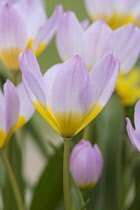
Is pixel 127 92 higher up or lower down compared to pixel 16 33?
lower down

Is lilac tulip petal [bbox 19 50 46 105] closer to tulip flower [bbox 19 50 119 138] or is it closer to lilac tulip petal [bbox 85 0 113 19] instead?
tulip flower [bbox 19 50 119 138]

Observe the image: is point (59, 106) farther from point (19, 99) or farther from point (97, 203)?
point (97, 203)

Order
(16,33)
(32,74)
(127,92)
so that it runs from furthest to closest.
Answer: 1. (127,92)
2. (16,33)
3. (32,74)

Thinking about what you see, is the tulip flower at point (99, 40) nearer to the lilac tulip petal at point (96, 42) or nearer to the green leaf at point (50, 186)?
the lilac tulip petal at point (96, 42)

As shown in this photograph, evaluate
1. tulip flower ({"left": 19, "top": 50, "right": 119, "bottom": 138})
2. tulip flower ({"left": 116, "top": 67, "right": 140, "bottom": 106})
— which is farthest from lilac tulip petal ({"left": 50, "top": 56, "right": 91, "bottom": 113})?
tulip flower ({"left": 116, "top": 67, "right": 140, "bottom": 106})

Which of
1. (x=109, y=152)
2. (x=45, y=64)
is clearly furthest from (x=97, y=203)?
(x=45, y=64)

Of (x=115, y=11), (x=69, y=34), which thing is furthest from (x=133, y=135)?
(x=115, y=11)

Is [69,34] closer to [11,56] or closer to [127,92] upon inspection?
[11,56]

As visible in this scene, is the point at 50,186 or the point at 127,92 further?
the point at 127,92
